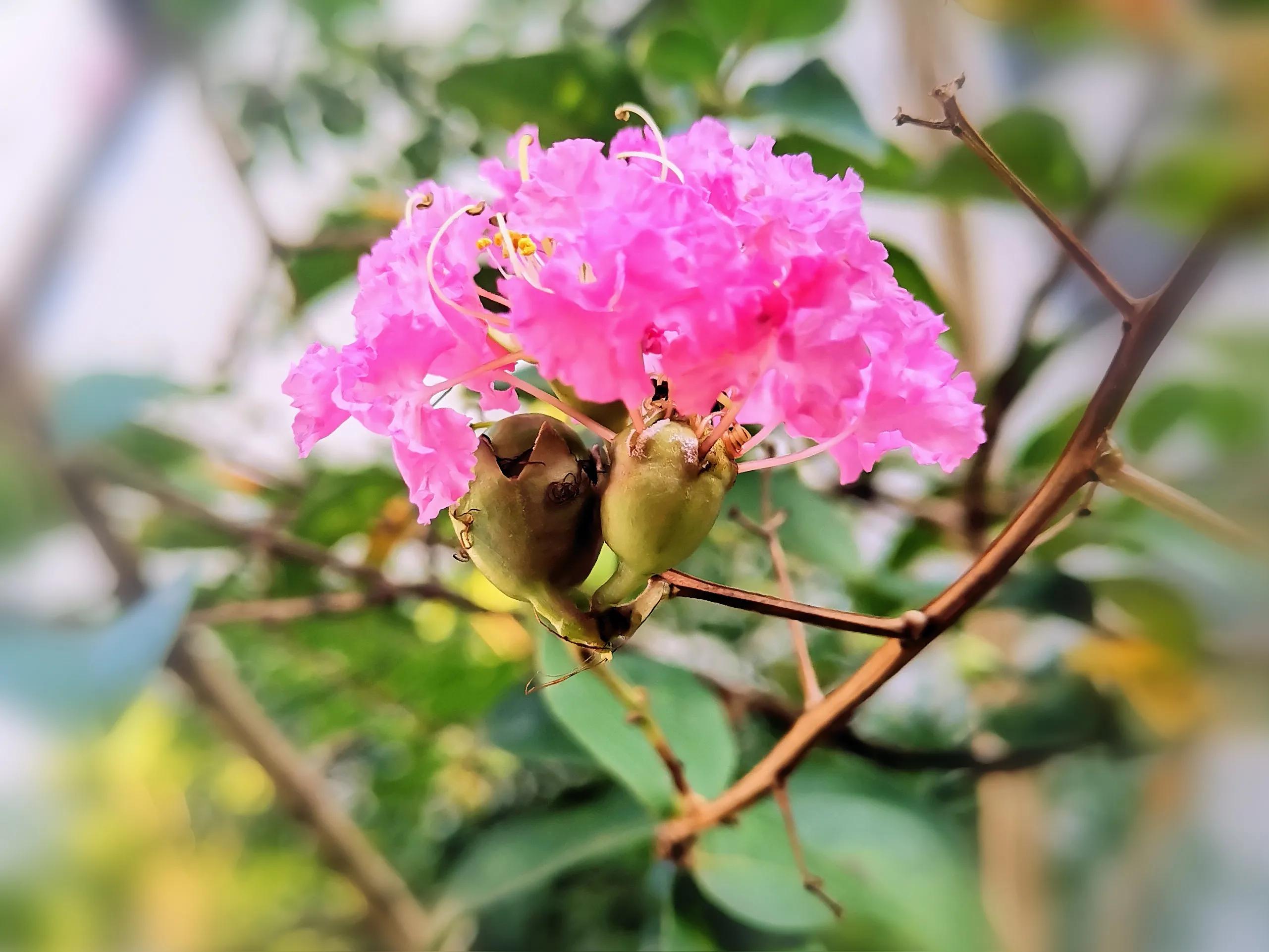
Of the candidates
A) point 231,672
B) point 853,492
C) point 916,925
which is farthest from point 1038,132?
point 231,672

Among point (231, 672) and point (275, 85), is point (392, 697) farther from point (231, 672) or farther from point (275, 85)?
point (275, 85)

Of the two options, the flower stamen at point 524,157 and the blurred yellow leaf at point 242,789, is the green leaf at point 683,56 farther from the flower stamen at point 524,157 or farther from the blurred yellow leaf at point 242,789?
the blurred yellow leaf at point 242,789

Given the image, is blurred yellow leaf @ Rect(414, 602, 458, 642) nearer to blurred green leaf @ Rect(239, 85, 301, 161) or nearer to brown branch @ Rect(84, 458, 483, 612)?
brown branch @ Rect(84, 458, 483, 612)

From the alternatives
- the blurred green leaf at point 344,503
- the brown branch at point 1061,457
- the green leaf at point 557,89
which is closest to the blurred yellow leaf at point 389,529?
the blurred green leaf at point 344,503

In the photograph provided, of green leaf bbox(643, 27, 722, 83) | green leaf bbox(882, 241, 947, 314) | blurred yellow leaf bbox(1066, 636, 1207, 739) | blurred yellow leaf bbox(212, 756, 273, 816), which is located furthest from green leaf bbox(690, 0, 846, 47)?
blurred yellow leaf bbox(212, 756, 273, 816)

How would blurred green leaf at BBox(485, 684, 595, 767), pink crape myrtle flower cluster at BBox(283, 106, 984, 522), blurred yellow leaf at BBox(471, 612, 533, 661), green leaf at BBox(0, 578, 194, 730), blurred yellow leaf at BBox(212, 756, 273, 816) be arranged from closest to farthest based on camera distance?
pink crape myrtle flower cluster at BBox(283, 106, 984, 522) < green leaf at BBox(0, 578, 194, 730) < blurred green leaf at BBox(485, 684, 595, 767) < blurred yellow leaf at BBox(471, 612, 533, 661) < blurred yellow leaf at BBox(212, 756, 273, 816)

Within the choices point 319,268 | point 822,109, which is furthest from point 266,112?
point 822,109

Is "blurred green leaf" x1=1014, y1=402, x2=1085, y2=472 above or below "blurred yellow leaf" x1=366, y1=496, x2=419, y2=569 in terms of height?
above
